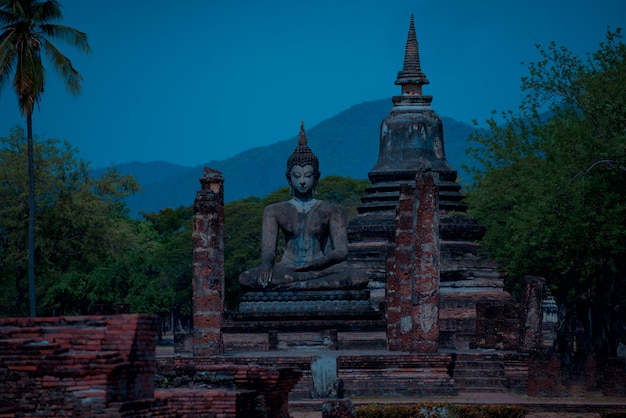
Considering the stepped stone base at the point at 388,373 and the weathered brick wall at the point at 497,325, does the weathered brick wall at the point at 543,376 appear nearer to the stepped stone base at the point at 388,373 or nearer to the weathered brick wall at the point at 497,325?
the stepped stone base at the point at 388,373

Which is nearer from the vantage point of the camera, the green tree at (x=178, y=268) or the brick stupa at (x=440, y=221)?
the brick stupa at (x=440, y=221)

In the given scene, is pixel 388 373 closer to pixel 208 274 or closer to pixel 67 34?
pixel 208 274

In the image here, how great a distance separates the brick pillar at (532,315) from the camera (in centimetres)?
3014

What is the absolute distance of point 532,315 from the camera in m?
30.1

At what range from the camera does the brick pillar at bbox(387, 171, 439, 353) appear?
25438mm

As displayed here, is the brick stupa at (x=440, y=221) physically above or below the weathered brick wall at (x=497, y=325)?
above

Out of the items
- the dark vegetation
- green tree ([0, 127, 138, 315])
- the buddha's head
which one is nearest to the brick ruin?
the dark vegetation

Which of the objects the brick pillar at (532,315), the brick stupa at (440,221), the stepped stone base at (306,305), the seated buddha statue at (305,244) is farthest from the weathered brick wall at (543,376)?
the brick stupa at (440,221)

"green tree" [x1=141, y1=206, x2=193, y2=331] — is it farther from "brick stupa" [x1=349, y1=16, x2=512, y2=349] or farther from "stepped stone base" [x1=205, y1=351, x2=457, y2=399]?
"stepped stone base" [x1=205, y1=351, x2=457, y2=399]

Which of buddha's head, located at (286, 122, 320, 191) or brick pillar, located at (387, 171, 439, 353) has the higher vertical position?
buddha's head, located at (286, 122, 320, 191)

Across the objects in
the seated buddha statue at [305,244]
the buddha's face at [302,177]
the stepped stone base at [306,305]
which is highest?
the buddha's face at [302,177]

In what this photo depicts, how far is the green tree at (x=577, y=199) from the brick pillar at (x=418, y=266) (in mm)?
6324

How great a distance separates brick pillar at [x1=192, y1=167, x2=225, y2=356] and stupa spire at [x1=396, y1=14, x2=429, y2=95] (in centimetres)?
1519

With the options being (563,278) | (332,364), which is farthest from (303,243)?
(563,278)
